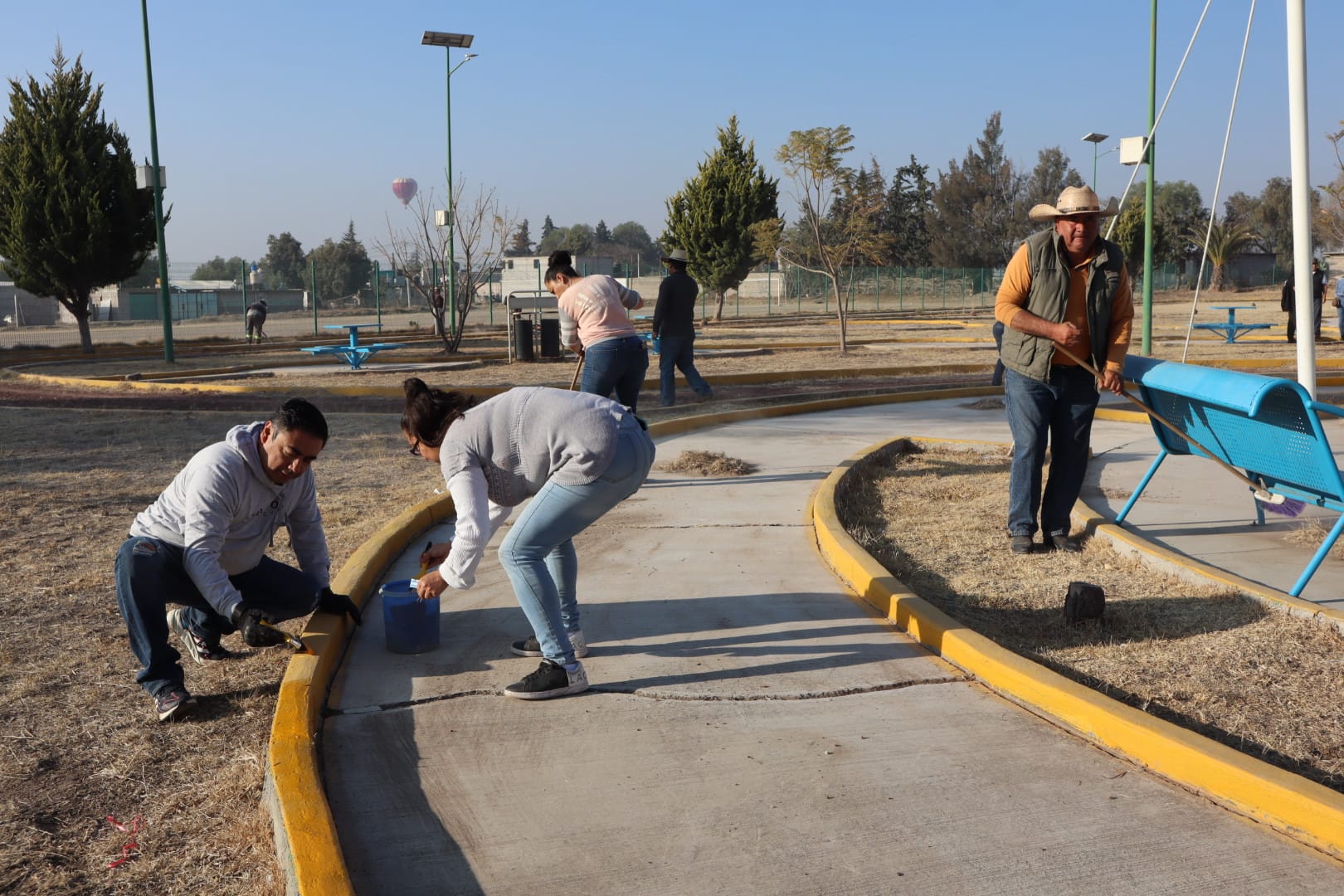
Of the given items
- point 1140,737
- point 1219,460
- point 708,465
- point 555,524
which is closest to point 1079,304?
point 1219,460

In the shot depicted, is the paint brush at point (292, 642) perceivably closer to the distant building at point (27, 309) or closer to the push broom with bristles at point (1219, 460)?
the push broom with bristles at point (1219, 460)

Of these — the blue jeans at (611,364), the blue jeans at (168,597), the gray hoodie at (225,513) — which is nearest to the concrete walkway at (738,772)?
the blue jeans at (168,597)

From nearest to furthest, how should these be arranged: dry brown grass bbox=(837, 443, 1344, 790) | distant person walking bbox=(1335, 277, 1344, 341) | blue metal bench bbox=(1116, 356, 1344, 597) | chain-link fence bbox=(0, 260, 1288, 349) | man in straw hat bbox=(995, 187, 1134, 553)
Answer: dry brown grass bbox=(837, 443, 1344, 790)
blue metal bench bbox=(1116, 356, 1344, 597)
man in straw hat bbox=(995, 187, 1134, 553)
distant person walking bbox=(1335, 277, 1344, 341)
chain-link fence bbox=(0, 260, 1288, 349)

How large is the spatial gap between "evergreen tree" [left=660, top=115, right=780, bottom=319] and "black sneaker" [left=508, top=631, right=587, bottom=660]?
37741mm

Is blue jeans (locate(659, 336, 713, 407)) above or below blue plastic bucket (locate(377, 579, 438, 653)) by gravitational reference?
above

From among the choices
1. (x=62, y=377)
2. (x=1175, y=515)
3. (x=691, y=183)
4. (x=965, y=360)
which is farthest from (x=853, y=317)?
(x=1175, y=515)

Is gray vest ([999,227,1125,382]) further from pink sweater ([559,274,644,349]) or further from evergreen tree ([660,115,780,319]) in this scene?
evergreen tree ([660,115,780,319])

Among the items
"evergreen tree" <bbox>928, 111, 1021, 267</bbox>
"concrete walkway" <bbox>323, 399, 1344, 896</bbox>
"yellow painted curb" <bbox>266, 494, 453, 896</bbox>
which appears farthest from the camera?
"evergreen tree" <bbox>928, 111, 1021, 267</bbox>

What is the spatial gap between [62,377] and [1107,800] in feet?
63.8

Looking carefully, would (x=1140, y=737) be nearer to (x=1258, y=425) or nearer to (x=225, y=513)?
(x=1258, y=425)

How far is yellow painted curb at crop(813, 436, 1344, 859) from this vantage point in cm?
312

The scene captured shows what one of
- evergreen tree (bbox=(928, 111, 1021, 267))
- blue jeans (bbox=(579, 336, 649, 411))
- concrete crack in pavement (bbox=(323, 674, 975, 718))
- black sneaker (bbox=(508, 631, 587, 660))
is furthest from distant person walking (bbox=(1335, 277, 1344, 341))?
evergreen tree (bbox=(928, 111, 1021, 267))

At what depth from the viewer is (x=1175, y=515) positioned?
22.9ft

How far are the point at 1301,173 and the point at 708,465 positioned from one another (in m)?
4.36
